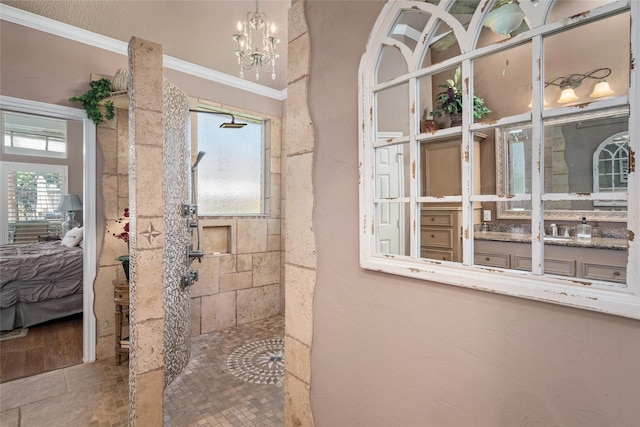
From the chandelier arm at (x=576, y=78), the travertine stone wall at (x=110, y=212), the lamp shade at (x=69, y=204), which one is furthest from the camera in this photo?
the lamp shade at (x=69, y=204)

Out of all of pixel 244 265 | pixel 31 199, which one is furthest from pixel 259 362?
pixel 31 199

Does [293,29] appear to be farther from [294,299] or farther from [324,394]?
[324,394]

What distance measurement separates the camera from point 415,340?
107 centimetres

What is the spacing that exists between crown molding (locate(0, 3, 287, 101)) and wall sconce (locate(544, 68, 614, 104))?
2944 mm

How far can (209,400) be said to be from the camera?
2.15 meters

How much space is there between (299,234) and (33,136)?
22.3 ft

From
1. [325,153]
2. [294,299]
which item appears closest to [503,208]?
[325,153]

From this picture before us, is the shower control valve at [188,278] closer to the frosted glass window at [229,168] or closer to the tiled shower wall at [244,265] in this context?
the tiled shower wall at [244,265]

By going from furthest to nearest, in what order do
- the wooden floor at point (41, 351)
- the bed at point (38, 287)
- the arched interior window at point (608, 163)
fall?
the bed at point (38, 287) → the wooden floor at point (41, 351) → the arched interior window at point (608, 163)

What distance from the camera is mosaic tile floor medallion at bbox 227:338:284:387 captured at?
2.44m

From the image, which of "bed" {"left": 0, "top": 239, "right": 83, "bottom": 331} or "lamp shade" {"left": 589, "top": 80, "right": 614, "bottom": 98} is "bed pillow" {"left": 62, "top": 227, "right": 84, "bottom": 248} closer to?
"bed" {"left": 0, "top": 239, "right": 83, "bottom": 331}

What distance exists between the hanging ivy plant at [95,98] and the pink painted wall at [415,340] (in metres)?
2.04

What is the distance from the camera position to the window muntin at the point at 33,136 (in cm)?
547

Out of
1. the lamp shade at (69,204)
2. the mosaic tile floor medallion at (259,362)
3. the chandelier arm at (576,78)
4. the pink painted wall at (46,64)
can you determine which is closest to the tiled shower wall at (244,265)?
the mosaic tile floor medallion at (259,362)
